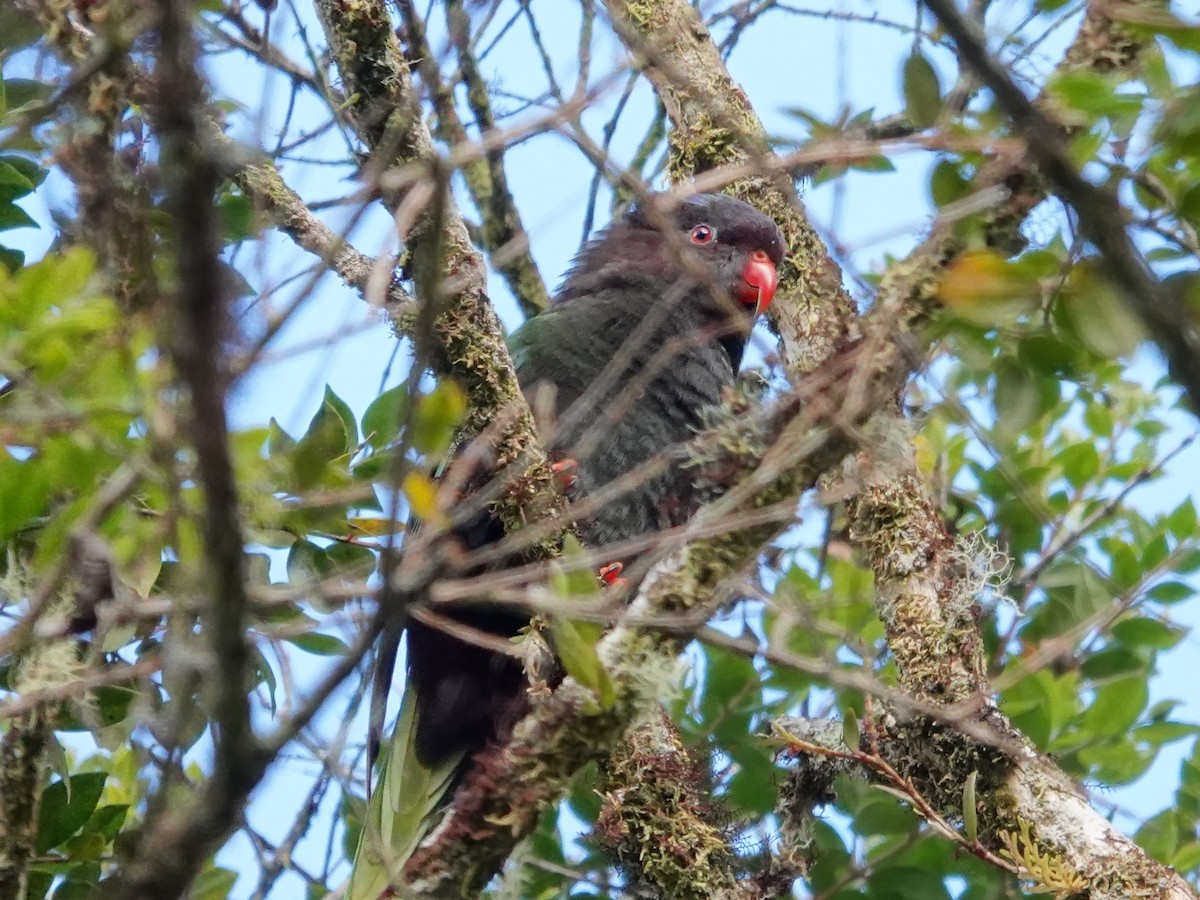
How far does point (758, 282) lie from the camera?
376 centimetres

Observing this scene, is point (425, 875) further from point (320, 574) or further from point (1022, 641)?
point (1022, 641)

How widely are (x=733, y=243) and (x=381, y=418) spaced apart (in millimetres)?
1535

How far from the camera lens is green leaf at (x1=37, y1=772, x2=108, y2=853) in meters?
2.51

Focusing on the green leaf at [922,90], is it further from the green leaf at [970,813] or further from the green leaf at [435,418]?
the green leaf at [970,813]

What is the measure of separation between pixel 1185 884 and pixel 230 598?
2034 mm

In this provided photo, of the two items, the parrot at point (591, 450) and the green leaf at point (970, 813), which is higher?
the parrot at point (591, 450)

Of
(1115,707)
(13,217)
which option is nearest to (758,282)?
(1115,707)

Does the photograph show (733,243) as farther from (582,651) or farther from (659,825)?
(582,651)

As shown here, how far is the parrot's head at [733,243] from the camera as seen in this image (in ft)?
12.3

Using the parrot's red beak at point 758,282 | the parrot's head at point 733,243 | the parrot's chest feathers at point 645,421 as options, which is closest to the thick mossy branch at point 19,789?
the parrot's chest feathers at point 645,421

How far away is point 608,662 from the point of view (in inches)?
71.2

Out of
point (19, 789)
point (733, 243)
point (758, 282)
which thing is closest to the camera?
point (19, 789)

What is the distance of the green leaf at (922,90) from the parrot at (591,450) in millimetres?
1046

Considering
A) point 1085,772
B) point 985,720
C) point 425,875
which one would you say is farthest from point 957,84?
point 1085,772
